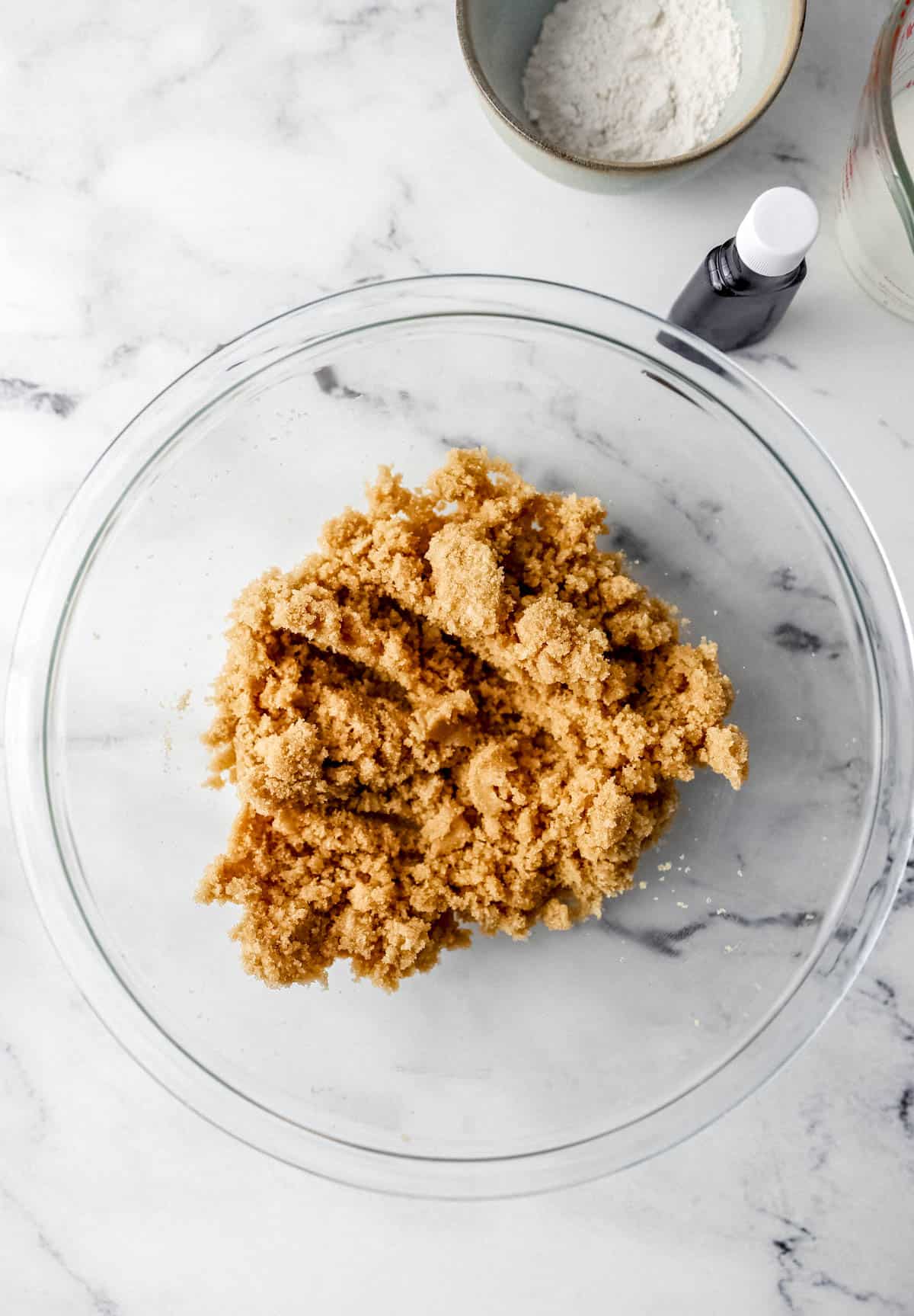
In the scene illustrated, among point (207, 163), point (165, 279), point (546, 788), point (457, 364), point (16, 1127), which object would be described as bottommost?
point (16, 1127)

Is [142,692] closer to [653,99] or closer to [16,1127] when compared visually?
[16,1127]

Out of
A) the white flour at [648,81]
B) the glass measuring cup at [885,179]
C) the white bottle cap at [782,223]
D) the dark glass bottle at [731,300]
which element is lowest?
the white bottle cap at [782,223]

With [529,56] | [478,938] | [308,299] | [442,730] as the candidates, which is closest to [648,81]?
[529,56]

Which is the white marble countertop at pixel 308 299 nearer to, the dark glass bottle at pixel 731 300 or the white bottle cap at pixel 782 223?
the dark glass bottle at pixel 731 300

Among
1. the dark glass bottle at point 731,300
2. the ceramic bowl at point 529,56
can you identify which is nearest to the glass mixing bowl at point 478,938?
the dark glass bottle at point 731,300

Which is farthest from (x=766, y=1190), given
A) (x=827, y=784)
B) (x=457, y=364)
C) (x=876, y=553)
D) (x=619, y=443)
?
(x=457, y=364)
